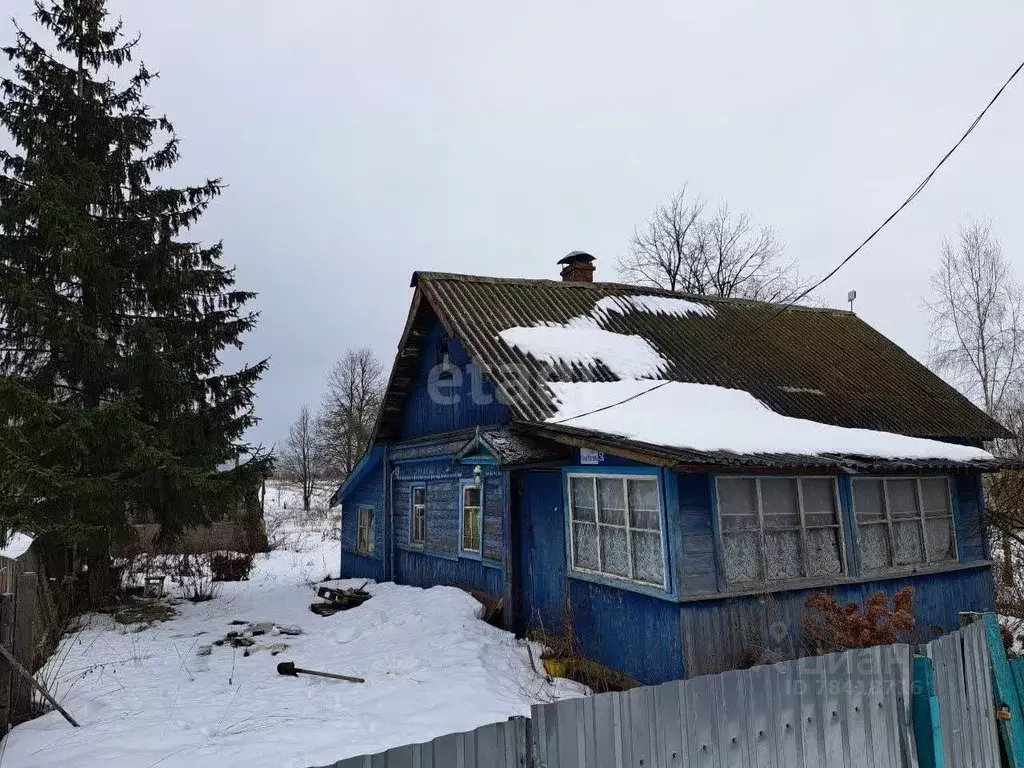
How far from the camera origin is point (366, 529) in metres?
17.2

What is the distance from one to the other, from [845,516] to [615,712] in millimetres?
6556

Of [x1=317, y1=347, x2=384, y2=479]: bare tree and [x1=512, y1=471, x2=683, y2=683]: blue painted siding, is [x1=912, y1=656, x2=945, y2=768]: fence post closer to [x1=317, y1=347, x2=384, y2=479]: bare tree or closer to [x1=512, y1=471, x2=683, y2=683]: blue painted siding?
[x1=512, y1=471, x2=683, y2=683]: blue painted siding

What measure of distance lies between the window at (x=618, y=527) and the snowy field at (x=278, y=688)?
1.63 metres

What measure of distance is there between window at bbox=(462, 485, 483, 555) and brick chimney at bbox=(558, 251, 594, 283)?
6916 millimetres

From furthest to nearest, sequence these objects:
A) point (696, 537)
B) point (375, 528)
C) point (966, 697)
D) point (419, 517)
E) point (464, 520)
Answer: point (375, 528), point (419, 517), point (464, 520), point (696, 537), point (966, 697)

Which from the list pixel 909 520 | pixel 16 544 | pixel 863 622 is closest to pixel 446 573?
pixel 863 622

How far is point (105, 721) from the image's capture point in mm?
6621

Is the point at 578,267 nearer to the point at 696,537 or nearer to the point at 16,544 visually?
the point at 696,537

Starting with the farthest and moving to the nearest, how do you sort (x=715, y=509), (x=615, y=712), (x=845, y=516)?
(x=845, y=516) → (x=715, y=509) → (x=615, y=712)

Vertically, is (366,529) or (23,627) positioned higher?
(366,529)

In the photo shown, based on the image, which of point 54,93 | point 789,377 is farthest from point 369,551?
point 54,93

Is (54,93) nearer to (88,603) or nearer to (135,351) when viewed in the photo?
(135,351)

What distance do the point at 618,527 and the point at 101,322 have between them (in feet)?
37.9

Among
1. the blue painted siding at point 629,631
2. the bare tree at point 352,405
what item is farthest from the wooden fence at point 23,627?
the bare tree at point 352,405
